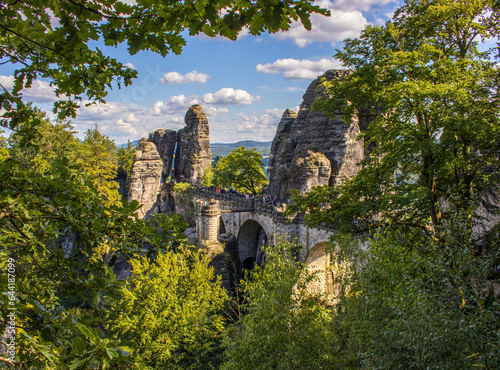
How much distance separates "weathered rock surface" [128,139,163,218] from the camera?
3822 cm

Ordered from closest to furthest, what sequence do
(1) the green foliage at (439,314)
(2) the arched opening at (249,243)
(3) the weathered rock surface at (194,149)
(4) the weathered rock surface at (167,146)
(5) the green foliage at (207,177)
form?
(1) the green foliage at (439,314) → (2) the arched opening at (249,243) → (5) the green foliage at (207,177) → (3) the weathered rock surface at (194,149) → (4) the weathered rock surface at (167,146)

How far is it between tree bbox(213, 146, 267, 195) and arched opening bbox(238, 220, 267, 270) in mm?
9340

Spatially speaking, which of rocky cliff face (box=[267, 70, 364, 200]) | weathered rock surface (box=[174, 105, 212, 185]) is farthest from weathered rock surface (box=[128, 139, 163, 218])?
rocky cliff face (box=[267, 70, 364, 200])

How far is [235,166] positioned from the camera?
38.6 meters

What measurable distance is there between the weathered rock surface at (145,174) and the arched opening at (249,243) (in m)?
14.4

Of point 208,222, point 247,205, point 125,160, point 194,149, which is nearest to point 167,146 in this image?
point 194,149

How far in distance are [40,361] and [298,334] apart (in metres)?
7.14

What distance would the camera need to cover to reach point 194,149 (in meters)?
45.7

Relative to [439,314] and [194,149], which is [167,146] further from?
[439,314]

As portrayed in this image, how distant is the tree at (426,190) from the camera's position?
4973 millimetres

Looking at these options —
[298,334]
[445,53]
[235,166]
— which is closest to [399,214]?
[298,334]

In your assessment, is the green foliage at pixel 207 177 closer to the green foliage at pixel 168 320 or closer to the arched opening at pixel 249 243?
the arched opening at pixel 249 243

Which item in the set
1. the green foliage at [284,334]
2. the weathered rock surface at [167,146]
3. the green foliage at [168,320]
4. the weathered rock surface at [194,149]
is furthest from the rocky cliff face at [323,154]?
the weathered rock surface at [167,146]

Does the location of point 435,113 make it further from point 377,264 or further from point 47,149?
point 47,149
